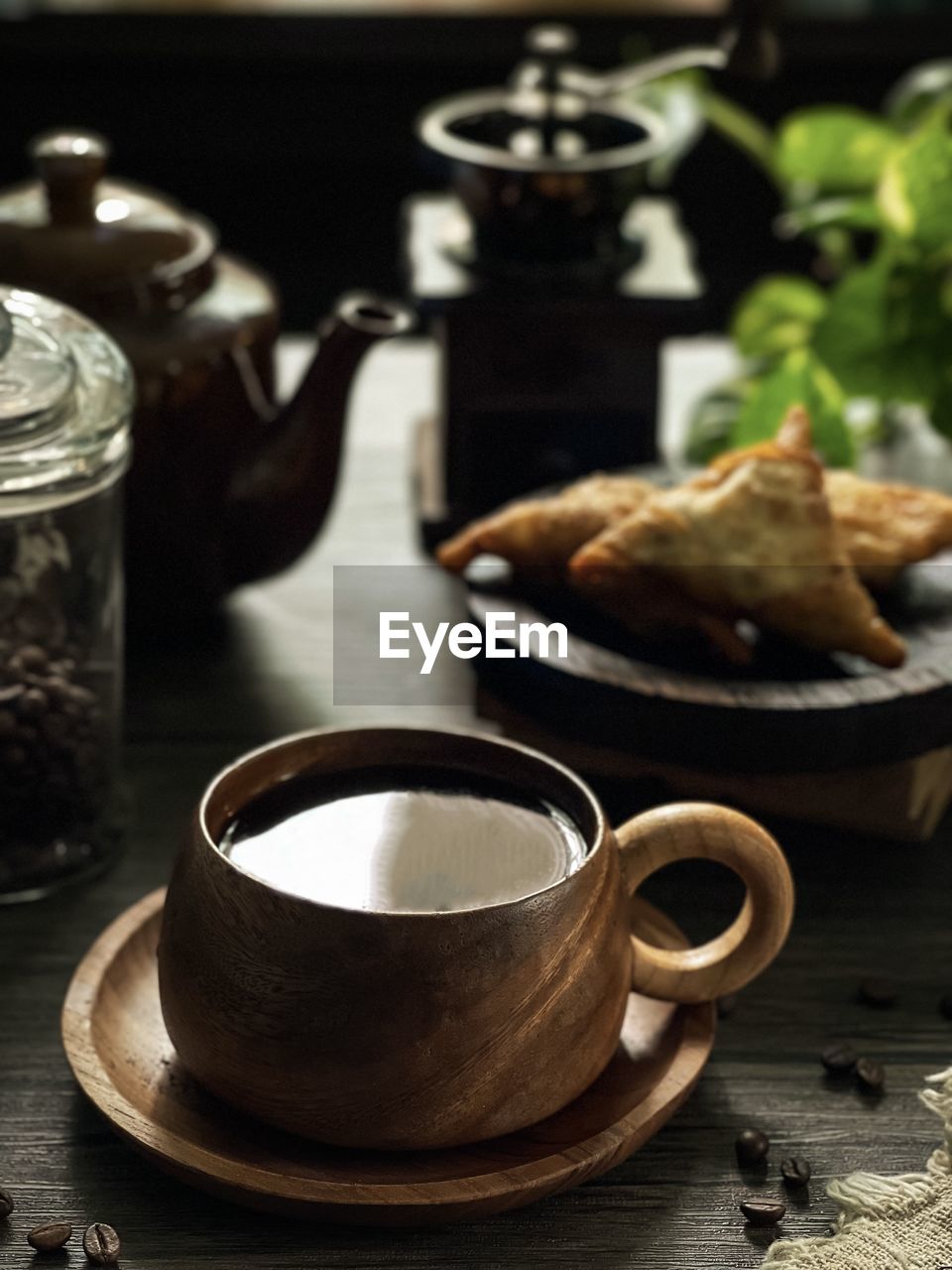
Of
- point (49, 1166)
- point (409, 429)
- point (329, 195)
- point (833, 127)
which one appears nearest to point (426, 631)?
point (409, 429)

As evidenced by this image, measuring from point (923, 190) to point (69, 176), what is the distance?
2.15ft

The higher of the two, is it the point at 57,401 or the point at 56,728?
the point at 57,401

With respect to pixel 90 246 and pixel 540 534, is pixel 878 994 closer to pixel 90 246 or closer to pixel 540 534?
pixel 540 534

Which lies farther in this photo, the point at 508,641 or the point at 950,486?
the point at 950,486

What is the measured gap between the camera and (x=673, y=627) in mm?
995

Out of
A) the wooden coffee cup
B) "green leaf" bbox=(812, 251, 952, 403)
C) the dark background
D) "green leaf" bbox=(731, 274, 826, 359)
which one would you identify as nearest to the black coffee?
the wooden coffee cup

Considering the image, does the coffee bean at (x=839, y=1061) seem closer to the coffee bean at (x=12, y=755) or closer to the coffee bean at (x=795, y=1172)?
the coffee bean at (x=795, y=1172)

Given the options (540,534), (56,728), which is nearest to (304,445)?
(540,534)

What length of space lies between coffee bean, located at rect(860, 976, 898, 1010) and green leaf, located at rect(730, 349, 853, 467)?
16.9 inches

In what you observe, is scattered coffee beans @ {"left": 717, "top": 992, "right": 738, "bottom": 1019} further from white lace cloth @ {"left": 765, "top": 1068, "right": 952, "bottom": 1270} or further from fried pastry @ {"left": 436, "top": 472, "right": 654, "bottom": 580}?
fried pastry @ {"left": 436, "top": 472, "right": 654, "bottom": 580}

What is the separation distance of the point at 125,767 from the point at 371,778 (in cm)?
32

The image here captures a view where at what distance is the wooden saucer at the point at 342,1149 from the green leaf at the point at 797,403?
19.5 inches

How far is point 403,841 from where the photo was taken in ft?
2.40

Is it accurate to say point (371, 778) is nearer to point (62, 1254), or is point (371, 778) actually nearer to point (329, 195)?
point (62, 1254)
